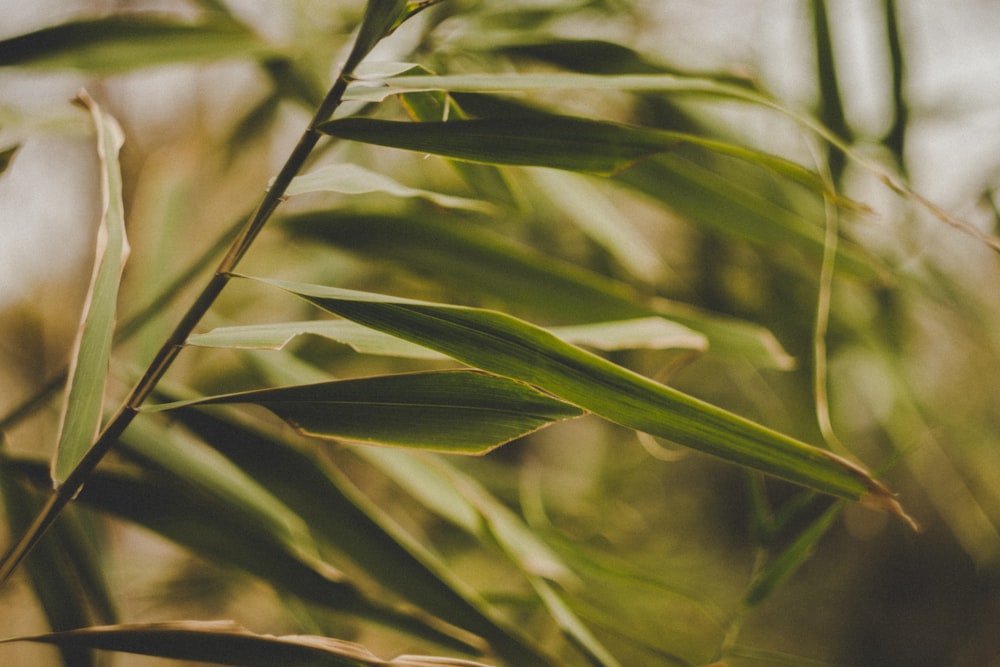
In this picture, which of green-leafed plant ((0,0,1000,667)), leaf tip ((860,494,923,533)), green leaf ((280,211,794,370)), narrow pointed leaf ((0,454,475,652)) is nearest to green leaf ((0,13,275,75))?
green-leafed plant ((0,0,1000,667))

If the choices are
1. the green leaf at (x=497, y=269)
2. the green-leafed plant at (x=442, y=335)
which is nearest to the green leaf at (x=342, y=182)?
the green-leafed plant at (x=442, y=335)

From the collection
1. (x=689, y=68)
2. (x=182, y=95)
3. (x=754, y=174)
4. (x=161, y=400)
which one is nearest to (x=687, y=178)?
(x=689, y=68)

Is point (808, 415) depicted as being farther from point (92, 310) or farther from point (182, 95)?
point (182, 95)

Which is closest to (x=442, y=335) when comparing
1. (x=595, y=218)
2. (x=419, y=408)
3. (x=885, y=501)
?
(x=419, y=408)

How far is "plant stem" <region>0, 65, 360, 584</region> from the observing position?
18 centimetres

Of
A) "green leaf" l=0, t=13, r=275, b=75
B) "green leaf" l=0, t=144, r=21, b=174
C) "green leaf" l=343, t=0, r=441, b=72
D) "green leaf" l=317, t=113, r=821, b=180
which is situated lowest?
"green leaf" l=0, t=144, r=21, b=174

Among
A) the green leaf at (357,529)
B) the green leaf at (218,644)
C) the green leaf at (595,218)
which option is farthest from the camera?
the green leaf at (595,218)

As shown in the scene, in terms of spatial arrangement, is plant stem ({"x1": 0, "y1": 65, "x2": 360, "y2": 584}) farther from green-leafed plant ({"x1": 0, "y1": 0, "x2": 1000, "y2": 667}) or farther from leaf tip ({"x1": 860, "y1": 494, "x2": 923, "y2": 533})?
leaf tip ({"x1": 860, "y1": 494, "x2": 923, "y2": 533})

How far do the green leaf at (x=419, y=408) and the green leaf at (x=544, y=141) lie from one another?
68 millimetres

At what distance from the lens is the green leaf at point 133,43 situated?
0.32 metres

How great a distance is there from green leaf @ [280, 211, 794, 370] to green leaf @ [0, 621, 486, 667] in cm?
21

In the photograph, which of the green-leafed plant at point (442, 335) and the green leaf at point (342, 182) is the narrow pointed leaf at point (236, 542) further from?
the green leaf at point (342, 182)

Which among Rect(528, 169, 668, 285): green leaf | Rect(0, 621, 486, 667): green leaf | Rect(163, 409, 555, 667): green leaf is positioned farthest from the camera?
Rect(528, 169, 668, 285): green leaf

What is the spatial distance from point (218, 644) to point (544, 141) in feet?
0.58
